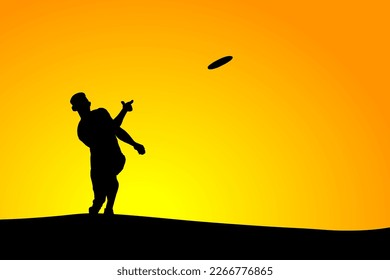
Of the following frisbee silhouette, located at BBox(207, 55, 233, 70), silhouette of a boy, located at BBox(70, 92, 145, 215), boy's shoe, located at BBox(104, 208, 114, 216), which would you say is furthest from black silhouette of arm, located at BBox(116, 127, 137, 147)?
frisbee silhouette, located at BBox(207, 55, 233, 70)

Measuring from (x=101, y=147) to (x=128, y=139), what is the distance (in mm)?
392

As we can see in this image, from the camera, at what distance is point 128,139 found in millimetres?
7859

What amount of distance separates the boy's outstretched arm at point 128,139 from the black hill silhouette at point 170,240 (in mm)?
967

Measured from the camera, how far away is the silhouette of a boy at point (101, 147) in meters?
7.75

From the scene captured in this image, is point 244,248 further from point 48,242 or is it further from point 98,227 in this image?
point 48,242

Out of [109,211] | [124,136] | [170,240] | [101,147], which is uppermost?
[124,136]

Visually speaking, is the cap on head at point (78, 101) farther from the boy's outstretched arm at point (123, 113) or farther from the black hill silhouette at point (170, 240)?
the black hill silhouette at point (170, 240)

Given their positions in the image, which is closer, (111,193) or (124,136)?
(111,193)

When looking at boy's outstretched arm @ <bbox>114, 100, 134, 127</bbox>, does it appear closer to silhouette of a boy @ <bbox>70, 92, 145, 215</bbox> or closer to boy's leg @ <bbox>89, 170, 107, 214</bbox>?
silhouette of a boy @ <bbox>70, 92, 145, 215</bbox>

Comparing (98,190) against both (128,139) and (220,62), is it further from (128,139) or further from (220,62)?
(220,62)

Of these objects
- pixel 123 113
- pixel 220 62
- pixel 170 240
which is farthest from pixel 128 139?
pixel 220 62

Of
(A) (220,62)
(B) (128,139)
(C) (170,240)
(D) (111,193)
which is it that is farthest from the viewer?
(B) (128,139)

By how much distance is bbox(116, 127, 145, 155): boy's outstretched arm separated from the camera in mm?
7812
